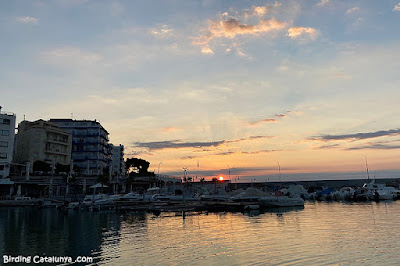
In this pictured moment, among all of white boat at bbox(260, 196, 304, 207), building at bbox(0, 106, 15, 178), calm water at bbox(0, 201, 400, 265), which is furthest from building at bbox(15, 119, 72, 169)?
calm water at bbox(0, 201, 400, 265)

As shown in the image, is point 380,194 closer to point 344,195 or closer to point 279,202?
point 344,195

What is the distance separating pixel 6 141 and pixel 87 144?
148 ft

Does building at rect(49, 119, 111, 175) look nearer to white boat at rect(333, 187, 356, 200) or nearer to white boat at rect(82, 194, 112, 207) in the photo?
white boat at rect(82, 194, 112, 207)

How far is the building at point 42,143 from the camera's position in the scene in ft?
420

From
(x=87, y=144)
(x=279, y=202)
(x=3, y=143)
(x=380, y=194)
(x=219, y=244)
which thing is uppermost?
(x=87, y=144)

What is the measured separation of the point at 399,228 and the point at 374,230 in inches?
157

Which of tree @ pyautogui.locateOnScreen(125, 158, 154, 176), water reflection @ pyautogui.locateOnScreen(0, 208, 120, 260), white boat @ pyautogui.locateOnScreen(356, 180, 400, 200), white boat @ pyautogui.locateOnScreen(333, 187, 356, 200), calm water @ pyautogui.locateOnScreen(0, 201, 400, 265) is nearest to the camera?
calm water @ pyautogui.locateOnScreen(0, 201, 400, 265)

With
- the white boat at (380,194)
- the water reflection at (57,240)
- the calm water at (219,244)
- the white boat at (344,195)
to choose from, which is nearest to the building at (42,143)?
the water reflection at (57,240)

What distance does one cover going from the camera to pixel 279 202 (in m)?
80.2

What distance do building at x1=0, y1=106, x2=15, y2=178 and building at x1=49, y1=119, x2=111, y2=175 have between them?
40.6 meters

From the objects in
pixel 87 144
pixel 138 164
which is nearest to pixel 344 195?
pixel 138 164

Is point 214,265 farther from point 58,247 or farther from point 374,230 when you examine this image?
point 374,230

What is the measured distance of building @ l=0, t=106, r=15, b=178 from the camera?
4183 inches

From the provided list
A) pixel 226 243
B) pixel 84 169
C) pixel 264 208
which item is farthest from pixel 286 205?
pixel 84 169
